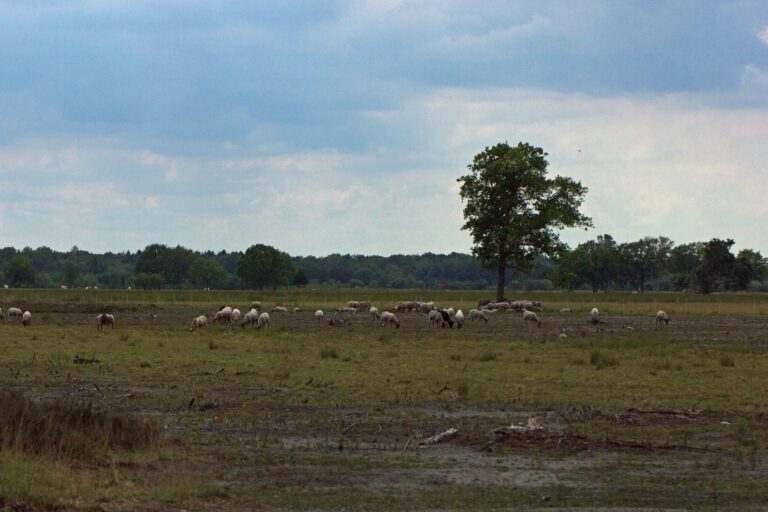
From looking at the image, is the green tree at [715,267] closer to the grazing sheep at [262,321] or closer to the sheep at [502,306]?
the sheep at [502,306]

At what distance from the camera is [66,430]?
14.8 metres

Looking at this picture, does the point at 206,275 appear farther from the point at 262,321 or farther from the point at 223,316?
the point at 262,321

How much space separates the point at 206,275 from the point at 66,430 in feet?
594

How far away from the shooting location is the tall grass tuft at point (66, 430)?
14086mm

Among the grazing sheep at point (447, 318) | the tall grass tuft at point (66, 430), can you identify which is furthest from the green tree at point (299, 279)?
the tall grass tuft at point (66, 430)

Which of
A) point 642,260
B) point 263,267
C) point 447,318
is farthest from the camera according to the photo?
point 642,260

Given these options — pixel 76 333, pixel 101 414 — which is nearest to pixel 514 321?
pixel 76 333

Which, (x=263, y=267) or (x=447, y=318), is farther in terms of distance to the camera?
(x=263, y=267)

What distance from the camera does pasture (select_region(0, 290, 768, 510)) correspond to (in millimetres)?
12727

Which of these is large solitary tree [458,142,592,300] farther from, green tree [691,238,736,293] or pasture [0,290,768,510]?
green tree [691,238,736,293]

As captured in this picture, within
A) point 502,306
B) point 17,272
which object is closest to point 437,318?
point 502,306

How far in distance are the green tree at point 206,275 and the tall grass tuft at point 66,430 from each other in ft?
587

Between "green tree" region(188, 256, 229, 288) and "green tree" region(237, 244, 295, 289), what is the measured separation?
1319 inches

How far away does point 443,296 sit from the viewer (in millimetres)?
105562
